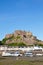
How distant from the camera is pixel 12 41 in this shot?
19800 cm

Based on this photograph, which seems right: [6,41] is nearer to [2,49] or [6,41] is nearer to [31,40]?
[31,40]

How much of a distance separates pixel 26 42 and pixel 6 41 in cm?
1537

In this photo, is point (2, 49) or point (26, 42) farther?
point (26, 42)

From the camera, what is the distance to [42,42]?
19800cm

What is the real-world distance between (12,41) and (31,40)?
14.6 meters

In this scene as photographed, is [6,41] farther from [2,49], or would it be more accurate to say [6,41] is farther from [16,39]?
[2,49]

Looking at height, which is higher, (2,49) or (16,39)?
(16,39)

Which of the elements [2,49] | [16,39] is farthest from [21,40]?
[2,49]

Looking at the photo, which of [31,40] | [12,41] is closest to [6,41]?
[12,41]

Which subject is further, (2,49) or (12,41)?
(12,41)

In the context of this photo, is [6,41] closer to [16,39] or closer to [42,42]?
[16,39]

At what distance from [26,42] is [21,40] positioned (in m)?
6.26

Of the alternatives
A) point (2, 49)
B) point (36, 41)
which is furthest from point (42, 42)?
point (2, 49)

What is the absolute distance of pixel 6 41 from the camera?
19575 centimetres
